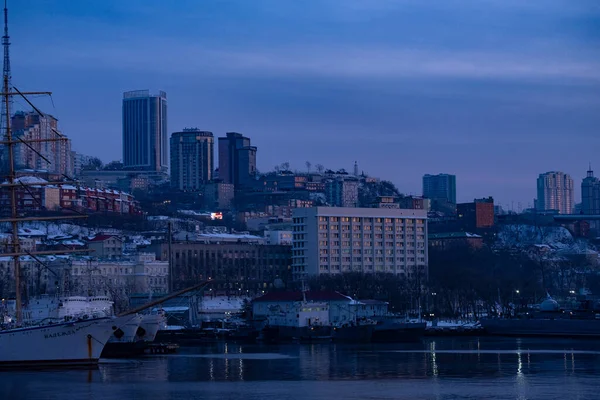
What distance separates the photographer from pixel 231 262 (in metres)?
160

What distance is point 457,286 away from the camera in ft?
427

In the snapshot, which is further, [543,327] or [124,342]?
[543,327]

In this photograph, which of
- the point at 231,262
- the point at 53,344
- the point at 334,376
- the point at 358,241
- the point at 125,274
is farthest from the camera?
the point at 231,262

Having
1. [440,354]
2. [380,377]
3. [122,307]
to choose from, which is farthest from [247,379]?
[122,307]

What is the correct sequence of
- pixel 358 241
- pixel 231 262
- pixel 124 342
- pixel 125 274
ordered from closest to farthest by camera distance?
pixel 124 342
pixel 125 274
pixel 358 241
pixel 231 262

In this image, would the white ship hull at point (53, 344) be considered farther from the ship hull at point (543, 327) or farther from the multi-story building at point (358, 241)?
the multi-story building at point (358, 241)

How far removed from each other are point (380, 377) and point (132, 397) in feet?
36.8

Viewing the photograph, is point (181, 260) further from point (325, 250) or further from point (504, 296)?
point (504, 296)

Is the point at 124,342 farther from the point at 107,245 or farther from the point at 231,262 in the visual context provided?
the point at 107,245

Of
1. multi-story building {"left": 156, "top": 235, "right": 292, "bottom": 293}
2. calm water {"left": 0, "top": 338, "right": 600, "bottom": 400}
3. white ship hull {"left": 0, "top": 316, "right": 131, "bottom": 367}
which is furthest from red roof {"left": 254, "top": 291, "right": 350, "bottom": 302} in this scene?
white ship hull {"left": 0, "top": 316, "right": 131, "bottom": 367}

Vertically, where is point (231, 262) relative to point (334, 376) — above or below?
above

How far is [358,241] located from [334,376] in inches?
4211

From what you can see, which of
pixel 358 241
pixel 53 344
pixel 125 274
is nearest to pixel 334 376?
pixel 53 344

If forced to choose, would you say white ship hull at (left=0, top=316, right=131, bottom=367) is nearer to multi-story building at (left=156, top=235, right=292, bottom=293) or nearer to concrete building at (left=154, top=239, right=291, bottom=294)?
concrete building at (left=154, top=239, right=291, bottom=294)
